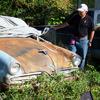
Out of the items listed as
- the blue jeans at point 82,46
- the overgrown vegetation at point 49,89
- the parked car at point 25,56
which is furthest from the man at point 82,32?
the overgrown vegetation at point 49,89

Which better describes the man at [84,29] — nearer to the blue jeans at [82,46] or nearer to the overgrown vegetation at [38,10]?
the blue jeans at [82,46]

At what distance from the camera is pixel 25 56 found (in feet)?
24.0

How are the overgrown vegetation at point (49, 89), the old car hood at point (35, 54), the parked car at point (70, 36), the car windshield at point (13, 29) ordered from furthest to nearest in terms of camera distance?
the parked car at point (70, 36) < the car windshield at point (13, 29) < the old car hood at point (35, 54) < the overgrown vegetation at point (49, 89)

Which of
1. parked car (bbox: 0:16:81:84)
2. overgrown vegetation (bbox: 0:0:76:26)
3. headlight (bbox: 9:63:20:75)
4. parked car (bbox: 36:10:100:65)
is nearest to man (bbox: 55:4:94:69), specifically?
parked car (bbox: 36:10:100:65)

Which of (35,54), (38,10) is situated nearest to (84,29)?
(35,54)

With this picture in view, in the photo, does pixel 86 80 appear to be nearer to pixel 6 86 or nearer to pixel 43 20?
pixel 6 86

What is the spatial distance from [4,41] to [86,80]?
154 cm

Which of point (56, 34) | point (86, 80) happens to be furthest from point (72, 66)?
point (56, 34)

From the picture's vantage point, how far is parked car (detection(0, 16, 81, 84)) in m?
6.89

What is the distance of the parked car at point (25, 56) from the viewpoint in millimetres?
6891

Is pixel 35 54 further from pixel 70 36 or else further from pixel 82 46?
pixel 70 36

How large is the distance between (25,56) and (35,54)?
0.26m

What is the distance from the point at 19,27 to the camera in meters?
8.59

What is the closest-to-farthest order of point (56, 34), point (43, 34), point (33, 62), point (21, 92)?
1. point (21, 92)
2. point (33, 62)
3. point (43, 34)
4. point (56, 34)
